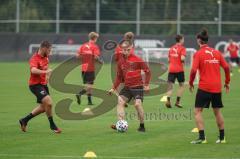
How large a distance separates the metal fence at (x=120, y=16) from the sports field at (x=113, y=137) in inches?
1119

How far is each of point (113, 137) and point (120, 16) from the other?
37.2 m

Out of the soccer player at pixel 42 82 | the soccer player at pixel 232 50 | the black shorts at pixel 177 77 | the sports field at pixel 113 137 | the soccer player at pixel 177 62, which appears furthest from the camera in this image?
the soccer player at pixel 232 50

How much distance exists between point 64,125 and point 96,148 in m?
4.07

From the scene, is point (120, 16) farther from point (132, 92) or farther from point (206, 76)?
point (206, 76)

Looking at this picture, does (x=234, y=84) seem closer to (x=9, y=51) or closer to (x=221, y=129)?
(x=221, y=129)

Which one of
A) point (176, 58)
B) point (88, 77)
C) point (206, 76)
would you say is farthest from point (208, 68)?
point (88, 77)

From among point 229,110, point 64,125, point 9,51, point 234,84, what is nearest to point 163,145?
point 64,125

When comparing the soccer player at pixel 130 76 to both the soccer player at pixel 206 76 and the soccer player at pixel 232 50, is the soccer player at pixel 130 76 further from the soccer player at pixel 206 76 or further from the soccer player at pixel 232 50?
the soccer player at pixel 232 50

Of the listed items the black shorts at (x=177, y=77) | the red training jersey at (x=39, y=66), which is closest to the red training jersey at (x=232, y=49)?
the black shorts at (x=177, y=77)

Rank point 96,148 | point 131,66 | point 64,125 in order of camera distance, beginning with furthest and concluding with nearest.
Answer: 1. point 64,125
2. point 131,66
3. point 96,148

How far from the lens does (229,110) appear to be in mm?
21891

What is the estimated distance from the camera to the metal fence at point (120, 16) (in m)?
51.7

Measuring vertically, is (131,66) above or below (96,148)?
above

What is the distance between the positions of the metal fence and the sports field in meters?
28.4
